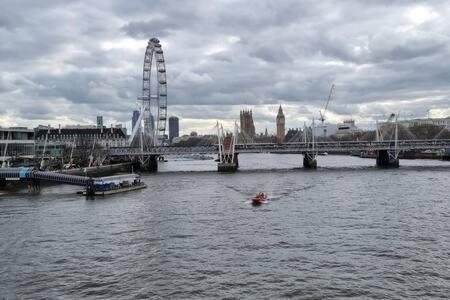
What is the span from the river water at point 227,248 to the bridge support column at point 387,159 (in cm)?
7077

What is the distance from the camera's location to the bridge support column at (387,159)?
130325 millimetres

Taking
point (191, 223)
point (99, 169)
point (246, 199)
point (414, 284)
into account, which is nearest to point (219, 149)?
point (99, 169)

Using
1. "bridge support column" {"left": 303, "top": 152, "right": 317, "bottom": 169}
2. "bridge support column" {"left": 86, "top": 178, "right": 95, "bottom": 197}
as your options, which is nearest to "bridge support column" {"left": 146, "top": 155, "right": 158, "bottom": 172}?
"bridge support column" {"left": 303, "top": 152, "right": 317, "bottom": 169}

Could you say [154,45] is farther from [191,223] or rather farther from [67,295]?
[67,295]

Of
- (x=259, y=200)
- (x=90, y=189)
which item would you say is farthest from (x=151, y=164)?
(x=259, y=200)

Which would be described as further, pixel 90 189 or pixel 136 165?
pixel 136 165

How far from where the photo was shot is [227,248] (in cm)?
3481

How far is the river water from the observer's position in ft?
87.4

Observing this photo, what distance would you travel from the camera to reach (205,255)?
33.1 metres

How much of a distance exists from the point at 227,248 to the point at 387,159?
108 meters

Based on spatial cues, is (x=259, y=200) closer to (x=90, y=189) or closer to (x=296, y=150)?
(x=90, y=189)

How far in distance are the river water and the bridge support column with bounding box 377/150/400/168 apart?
70.8 meters

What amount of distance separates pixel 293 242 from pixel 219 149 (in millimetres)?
93299

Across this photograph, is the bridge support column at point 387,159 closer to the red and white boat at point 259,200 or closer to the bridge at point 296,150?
the bridge at point 296,150
